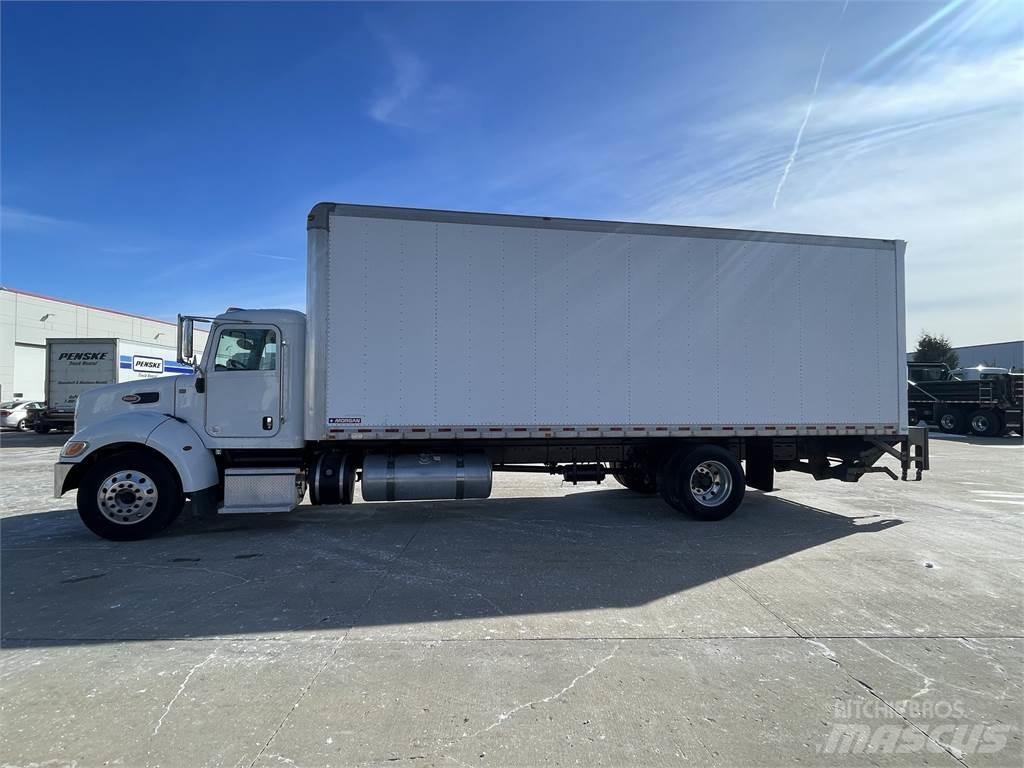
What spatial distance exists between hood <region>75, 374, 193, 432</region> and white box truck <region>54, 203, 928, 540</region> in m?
Result: 0.02

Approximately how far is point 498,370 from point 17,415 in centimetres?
2912

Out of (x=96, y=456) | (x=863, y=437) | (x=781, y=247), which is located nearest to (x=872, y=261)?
(x=781, y=247)

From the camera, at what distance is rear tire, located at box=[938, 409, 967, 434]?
24.8 meters

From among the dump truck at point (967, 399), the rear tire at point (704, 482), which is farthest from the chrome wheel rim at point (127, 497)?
the dump truck at point (967, 399)

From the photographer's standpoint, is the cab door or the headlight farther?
the cab door

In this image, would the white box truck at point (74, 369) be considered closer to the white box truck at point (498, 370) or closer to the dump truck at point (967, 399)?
the white box truck at point (498, 370)

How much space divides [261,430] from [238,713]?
475cm

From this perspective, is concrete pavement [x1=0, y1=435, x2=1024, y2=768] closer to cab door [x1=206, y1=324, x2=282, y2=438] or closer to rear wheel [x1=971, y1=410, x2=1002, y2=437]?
cab door [x1=206, y1=324, x2=282, y2=438]

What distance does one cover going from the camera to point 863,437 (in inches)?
324

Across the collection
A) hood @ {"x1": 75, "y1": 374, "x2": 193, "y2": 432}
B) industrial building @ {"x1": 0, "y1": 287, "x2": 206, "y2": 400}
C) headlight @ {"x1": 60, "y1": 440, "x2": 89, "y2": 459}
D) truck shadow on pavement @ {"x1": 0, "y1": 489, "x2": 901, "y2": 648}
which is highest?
industrial building @ {"x1": 0, "y1": 287, "x2": 206, "y2": 400}

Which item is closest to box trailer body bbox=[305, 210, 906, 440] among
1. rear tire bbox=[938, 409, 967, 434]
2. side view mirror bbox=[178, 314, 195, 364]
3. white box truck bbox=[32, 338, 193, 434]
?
side view mirror bbox=[178, 314, 195, 364]

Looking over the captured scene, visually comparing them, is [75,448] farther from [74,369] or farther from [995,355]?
[995,355]

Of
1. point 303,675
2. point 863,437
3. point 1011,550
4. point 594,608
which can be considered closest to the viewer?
point 303,675

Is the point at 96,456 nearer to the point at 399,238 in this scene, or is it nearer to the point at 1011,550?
the point at 399,238
